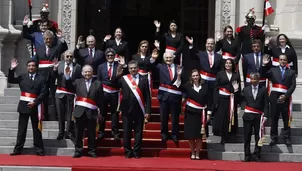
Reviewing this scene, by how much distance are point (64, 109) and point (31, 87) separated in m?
0.91

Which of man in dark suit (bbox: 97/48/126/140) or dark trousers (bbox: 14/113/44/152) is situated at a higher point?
man in dark suit (bbox: 97/48/126/140)

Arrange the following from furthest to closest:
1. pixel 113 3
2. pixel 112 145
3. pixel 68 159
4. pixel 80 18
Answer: pixel 113 3 → pixel 80 18 → pixel 112 145 → pixel 68 159

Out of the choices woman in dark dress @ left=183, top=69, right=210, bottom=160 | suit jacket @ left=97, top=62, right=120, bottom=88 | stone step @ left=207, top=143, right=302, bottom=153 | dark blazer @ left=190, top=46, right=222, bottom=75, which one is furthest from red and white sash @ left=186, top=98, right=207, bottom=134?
suit jacket @ left=97, top=62, right=120, bottom=88

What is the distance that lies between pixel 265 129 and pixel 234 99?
1126 millimetres

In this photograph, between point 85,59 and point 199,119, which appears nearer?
point 199,119

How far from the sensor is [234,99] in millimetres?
13117

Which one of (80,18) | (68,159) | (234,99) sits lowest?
(68,159)

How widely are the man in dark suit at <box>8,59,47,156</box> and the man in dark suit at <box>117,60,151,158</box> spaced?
1.65 m

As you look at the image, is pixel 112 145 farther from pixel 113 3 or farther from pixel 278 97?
pixel 113 3

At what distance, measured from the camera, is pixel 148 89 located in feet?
42.5

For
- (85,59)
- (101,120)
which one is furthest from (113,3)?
(101,120)

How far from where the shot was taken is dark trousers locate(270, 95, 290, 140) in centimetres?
1310

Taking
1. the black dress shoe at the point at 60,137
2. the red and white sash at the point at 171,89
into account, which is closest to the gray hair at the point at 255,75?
the red and white sash at the point at 171,89

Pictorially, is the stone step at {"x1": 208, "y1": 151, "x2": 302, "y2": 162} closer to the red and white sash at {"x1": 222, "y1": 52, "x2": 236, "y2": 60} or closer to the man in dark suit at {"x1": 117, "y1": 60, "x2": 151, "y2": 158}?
the man in dark suit at {"x1": 117, "y1": 60, "x2": 151, "y2": 158}
